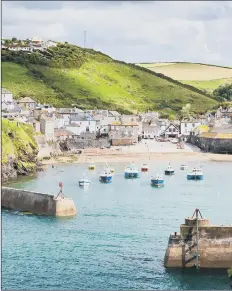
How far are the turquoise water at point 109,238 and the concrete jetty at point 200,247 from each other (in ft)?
1.83

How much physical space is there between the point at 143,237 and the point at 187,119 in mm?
82508

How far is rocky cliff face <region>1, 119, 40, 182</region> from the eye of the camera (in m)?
67.9

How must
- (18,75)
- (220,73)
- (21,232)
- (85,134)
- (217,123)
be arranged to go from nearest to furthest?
(21,232)
(85,134)
(217,123)
(18,75)
(220,73)

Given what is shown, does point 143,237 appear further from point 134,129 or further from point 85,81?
point 85,81

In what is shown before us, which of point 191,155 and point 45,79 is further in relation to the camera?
point 45,79

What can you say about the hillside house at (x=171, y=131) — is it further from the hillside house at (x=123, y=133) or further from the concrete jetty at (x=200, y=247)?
the concrete jetty at (x=200, y=247)

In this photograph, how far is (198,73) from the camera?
177m

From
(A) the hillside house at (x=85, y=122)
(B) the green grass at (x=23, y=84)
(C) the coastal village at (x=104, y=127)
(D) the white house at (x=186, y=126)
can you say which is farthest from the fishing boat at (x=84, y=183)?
(B) the green grass at (x=23, y=84)

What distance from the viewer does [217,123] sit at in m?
115

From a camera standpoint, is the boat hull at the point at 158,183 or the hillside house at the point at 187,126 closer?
the boat hull at the point at 158,183

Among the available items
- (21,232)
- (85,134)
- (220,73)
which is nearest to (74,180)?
(21,232)

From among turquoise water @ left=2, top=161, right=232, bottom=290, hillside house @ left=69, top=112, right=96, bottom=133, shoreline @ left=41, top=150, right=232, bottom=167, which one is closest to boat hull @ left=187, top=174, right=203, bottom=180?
Result: turquoise water @ left=2, top=161, right=232, bottom=290

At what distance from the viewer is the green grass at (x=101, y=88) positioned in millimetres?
135125

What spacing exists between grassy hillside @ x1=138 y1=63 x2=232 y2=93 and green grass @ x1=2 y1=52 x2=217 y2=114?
7.94 m
